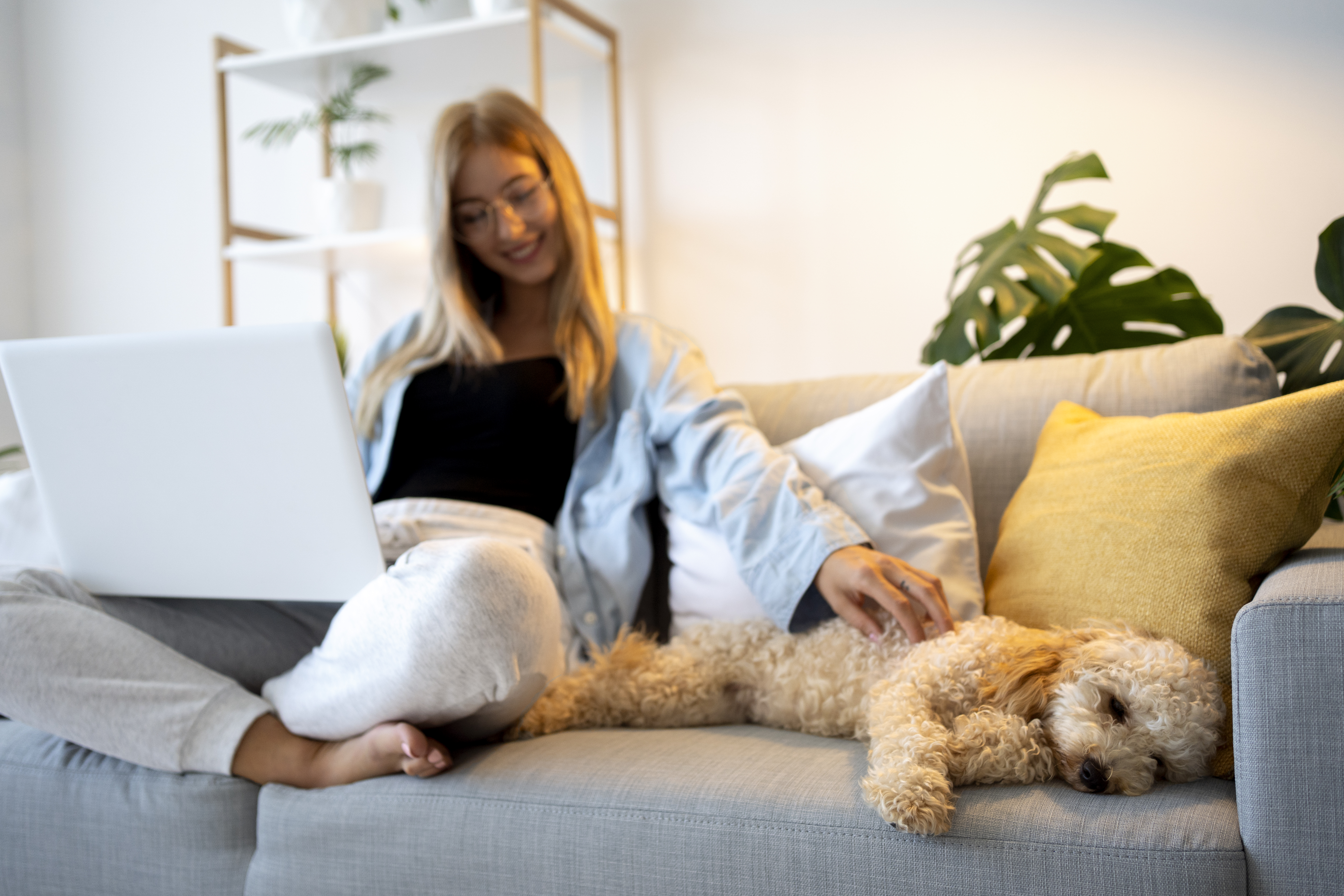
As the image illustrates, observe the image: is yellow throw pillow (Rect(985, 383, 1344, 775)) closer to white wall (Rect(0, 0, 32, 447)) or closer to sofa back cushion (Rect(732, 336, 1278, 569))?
sofa back cushion (Rect(732, 336, 1278, 569))

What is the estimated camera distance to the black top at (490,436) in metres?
1.67

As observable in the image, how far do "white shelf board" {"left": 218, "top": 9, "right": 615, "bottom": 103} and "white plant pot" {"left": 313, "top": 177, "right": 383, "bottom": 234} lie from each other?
31cm

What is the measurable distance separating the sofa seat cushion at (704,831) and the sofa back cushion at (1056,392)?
53 cm

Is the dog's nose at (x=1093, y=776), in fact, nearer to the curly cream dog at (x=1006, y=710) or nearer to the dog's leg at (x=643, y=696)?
the curly cream dog at (x=1006, y=710)

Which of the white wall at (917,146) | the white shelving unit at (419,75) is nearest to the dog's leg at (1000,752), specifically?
the white wall at (917,146)

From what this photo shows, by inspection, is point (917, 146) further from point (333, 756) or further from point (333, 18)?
point (333, 756)

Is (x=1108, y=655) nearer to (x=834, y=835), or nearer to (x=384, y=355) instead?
(x=834, y=835)

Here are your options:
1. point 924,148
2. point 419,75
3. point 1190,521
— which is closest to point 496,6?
Result: point 419,75

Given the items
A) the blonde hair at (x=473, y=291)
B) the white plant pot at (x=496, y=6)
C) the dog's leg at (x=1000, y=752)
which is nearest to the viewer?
the dog's leg at (x=1000, y=752)

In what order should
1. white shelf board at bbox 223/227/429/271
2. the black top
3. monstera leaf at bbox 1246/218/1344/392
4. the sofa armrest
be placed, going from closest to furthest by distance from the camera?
the sofa armrest → monstera leaf at bbox 1246/218/1344/392 → the black top → white shelf board at bbox 223/227/429/271

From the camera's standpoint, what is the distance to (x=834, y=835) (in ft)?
3.12

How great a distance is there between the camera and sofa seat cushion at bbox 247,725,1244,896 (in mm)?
885

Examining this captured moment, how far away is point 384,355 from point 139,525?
0.71 m

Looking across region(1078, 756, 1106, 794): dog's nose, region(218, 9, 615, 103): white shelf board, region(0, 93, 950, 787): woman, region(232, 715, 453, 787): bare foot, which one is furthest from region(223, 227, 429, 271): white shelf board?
region(1078, 756, 1106, 794): dog's nose
